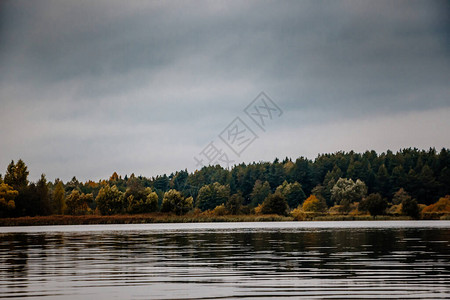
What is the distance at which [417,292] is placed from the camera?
1486 centimetres

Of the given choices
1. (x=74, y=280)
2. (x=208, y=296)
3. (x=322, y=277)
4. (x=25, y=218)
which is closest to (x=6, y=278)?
(x=74, y=280)

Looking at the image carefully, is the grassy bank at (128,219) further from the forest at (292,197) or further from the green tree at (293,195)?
the green tree at (293,195)

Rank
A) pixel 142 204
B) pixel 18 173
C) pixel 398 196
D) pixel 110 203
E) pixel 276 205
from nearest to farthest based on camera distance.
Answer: pixel 142 204 → pixel 110 203 → pixel 276 205 → pixel 18 173 → pixel 398 196

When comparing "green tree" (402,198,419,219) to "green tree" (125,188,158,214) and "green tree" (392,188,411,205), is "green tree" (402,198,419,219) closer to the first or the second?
"green tree" (392,188,411,205)

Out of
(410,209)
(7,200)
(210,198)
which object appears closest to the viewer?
(7,200)

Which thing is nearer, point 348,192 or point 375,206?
point 375,206

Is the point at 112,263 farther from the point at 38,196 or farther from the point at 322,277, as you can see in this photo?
the point at 38,196

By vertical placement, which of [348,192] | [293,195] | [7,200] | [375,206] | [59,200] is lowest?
[375,206]

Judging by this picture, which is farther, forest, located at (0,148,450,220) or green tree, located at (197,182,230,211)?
green tree, located at (197,182,230,211)

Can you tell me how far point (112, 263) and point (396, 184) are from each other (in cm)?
17098

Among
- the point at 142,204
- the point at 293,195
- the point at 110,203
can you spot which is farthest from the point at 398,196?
the point at 110,203

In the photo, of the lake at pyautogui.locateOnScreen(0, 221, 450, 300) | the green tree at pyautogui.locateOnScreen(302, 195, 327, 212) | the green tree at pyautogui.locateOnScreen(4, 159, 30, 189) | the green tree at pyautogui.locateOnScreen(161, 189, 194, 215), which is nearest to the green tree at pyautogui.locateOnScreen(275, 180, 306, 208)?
the green tree at pyautogui.locateOnScreen(302, 195, 327, 212)

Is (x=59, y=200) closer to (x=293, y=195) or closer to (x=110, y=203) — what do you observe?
(x=110, y=203)

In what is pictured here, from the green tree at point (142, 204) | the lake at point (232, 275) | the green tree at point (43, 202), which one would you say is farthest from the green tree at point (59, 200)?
the lake at point (232, 275)
